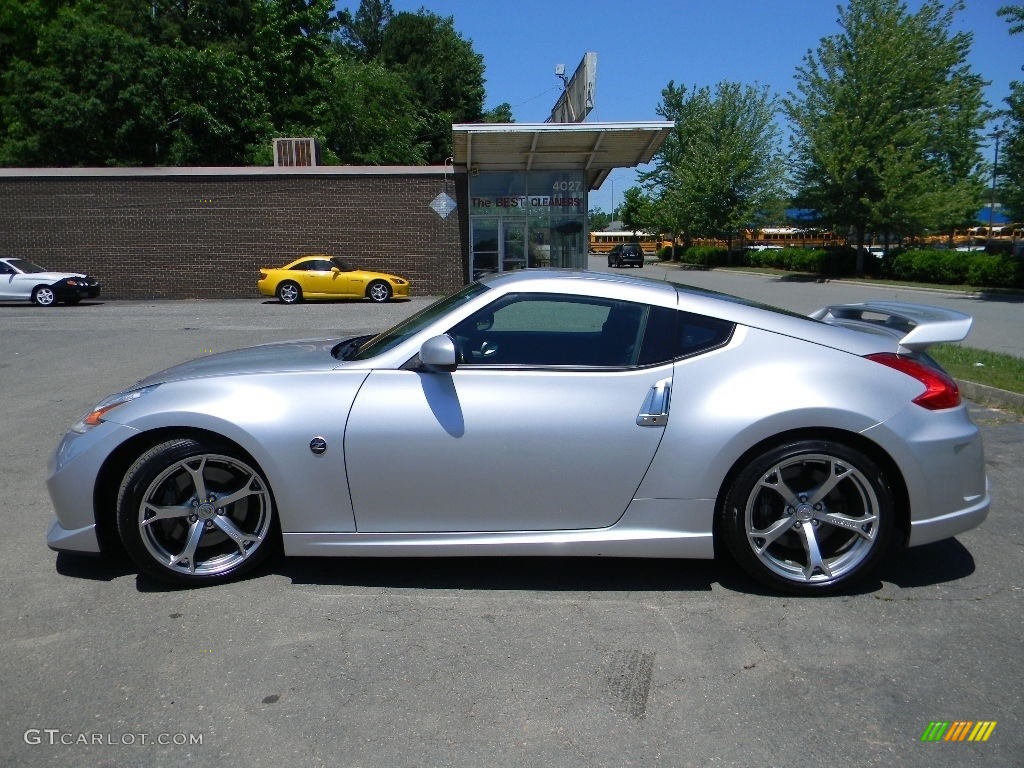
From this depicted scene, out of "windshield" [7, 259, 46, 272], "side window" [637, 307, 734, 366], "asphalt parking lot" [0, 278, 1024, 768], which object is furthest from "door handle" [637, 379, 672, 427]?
"windshield" [7, 259, 46, 272]

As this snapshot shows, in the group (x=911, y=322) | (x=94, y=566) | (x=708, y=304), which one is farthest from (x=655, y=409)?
(x=94, y=566)

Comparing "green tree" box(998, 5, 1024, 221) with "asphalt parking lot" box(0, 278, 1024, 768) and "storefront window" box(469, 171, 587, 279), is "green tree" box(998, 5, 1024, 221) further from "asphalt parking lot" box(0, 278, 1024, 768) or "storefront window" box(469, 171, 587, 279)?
"asphalt parking lot" box(0, 278, 1024, 768)

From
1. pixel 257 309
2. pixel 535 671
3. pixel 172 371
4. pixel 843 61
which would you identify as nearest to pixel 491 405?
pixel 535 671

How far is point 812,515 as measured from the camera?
157 inches

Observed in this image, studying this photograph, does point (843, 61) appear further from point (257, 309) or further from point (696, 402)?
point (696, 402)

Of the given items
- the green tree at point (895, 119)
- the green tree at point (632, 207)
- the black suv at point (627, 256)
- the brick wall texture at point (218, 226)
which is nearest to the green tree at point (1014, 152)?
the green tree at point (895, 119)

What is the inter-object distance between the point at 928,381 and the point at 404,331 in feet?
8.20

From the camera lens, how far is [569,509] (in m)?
3.98

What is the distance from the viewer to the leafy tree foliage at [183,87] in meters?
33.7

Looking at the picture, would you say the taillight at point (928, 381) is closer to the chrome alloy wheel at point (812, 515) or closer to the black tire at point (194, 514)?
the chrome alloy wheel at point (812, 515)

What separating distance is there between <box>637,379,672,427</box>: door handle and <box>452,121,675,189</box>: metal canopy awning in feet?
65.6

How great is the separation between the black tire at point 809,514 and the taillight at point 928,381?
40 centimetres

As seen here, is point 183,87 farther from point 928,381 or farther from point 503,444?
point 928,381

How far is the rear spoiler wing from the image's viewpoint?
13.9 feet
